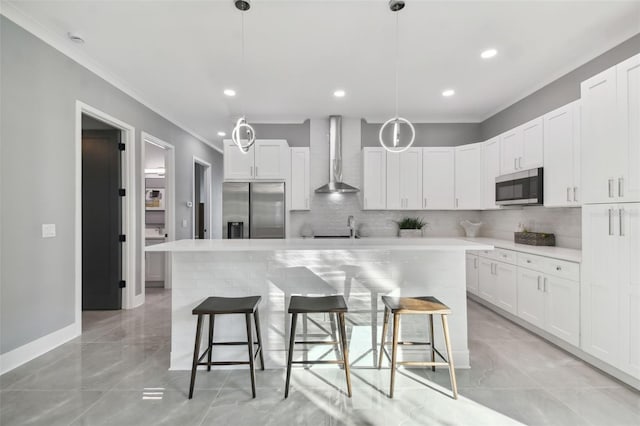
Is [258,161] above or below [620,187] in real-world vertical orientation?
above

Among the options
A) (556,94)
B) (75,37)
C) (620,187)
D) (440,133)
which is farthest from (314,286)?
(440,133)

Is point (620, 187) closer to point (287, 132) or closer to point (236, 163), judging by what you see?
point (287, 132)

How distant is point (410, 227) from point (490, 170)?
145cm

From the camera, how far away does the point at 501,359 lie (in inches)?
104

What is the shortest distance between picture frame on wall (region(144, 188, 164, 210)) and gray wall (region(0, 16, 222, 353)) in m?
2.47

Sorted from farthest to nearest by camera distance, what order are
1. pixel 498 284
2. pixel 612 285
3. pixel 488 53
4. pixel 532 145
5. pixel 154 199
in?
pixel 154 199 → pixel 498 284 → pixel 532 145 → pixel 488 53 → pixel 612 285

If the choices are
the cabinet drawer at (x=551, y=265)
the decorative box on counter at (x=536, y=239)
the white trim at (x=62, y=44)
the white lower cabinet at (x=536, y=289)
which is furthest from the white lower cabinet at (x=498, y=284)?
the white trim at (x=62, y=44)

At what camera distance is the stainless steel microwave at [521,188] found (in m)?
3.38

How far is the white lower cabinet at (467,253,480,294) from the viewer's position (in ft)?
14.0

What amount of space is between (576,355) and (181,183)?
583 centimetres

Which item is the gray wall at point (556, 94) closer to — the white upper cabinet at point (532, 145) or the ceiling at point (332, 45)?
the ceiling at point (332, 45)

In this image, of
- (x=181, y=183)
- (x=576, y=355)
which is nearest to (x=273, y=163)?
(x=181, y=183)

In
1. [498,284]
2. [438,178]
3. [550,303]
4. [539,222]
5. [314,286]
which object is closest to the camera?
[314,286]

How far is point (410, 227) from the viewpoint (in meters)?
5.02
